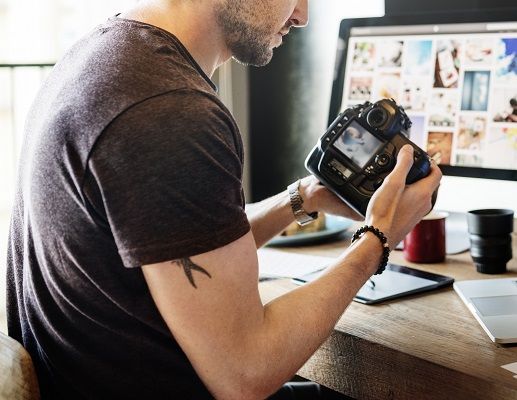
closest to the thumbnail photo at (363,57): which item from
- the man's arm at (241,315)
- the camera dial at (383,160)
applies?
the camera dial at (383,160)

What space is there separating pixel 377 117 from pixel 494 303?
0.33 meters

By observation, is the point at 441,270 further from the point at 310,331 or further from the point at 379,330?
the point at 310,331

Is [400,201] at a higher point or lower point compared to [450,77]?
lower

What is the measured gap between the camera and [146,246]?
757 mm

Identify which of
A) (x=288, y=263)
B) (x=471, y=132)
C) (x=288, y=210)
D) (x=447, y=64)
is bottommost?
(x=288, y=263)

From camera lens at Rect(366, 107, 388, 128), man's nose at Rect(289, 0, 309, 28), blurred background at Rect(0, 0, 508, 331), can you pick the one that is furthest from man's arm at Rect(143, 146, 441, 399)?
blurred background at Rect(0, 0, 508, 331)

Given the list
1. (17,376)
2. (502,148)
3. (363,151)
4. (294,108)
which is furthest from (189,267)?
(294,108)

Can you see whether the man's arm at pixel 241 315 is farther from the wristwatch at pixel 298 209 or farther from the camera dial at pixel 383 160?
the wristwatch at pixel 298 209

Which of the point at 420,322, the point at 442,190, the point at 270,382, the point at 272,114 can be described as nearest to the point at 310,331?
the point at 270,382

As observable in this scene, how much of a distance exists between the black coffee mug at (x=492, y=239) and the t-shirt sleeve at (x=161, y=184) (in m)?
0.58

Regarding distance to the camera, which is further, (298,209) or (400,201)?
(298,209)

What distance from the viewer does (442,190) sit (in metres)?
A: 1.82

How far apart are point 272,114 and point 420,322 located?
1.14 m

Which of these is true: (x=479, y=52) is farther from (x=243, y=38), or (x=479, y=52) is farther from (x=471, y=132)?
(x=243, y=38)
